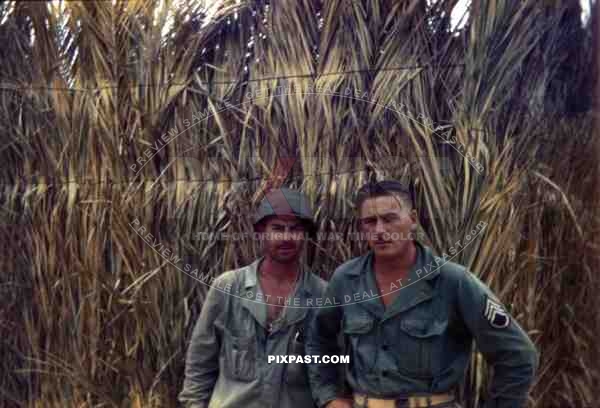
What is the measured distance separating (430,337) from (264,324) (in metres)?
0.50

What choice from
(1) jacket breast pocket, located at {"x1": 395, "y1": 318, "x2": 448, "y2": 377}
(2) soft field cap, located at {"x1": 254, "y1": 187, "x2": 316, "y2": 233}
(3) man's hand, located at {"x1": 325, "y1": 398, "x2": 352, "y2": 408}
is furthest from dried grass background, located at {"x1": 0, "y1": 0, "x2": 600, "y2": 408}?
(3) man's hand, located at {"x1": 325, "y1": 398, "x2": 352, "y2": 408}

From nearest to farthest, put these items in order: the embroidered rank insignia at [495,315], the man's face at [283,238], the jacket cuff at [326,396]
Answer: the embroidered rank insignia at [495,315]
the jacket cuff at [326,396]
the man's face at [283,238]

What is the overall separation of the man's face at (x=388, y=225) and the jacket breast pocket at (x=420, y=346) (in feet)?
0.70

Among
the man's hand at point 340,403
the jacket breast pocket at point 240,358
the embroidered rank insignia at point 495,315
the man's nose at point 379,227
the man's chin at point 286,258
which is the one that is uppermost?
the man's nose at point 379,227

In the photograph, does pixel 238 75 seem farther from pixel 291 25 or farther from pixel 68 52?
pixel 68 52

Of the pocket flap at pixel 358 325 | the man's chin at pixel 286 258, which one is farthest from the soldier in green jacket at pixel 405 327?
the man's chin at pixel 286 258

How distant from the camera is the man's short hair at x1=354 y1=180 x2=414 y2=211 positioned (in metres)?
2.00

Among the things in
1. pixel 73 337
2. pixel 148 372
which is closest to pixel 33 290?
pixel 73 337

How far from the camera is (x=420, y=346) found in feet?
6.13

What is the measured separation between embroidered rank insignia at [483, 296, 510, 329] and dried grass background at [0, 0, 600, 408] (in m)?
0.09

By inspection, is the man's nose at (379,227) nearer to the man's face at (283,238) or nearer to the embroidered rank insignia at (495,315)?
the man's face at (283,238)

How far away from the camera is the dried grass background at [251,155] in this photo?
1.98 metres

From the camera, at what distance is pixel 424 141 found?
203 cm

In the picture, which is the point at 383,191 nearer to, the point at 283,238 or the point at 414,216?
the point at 414,216
